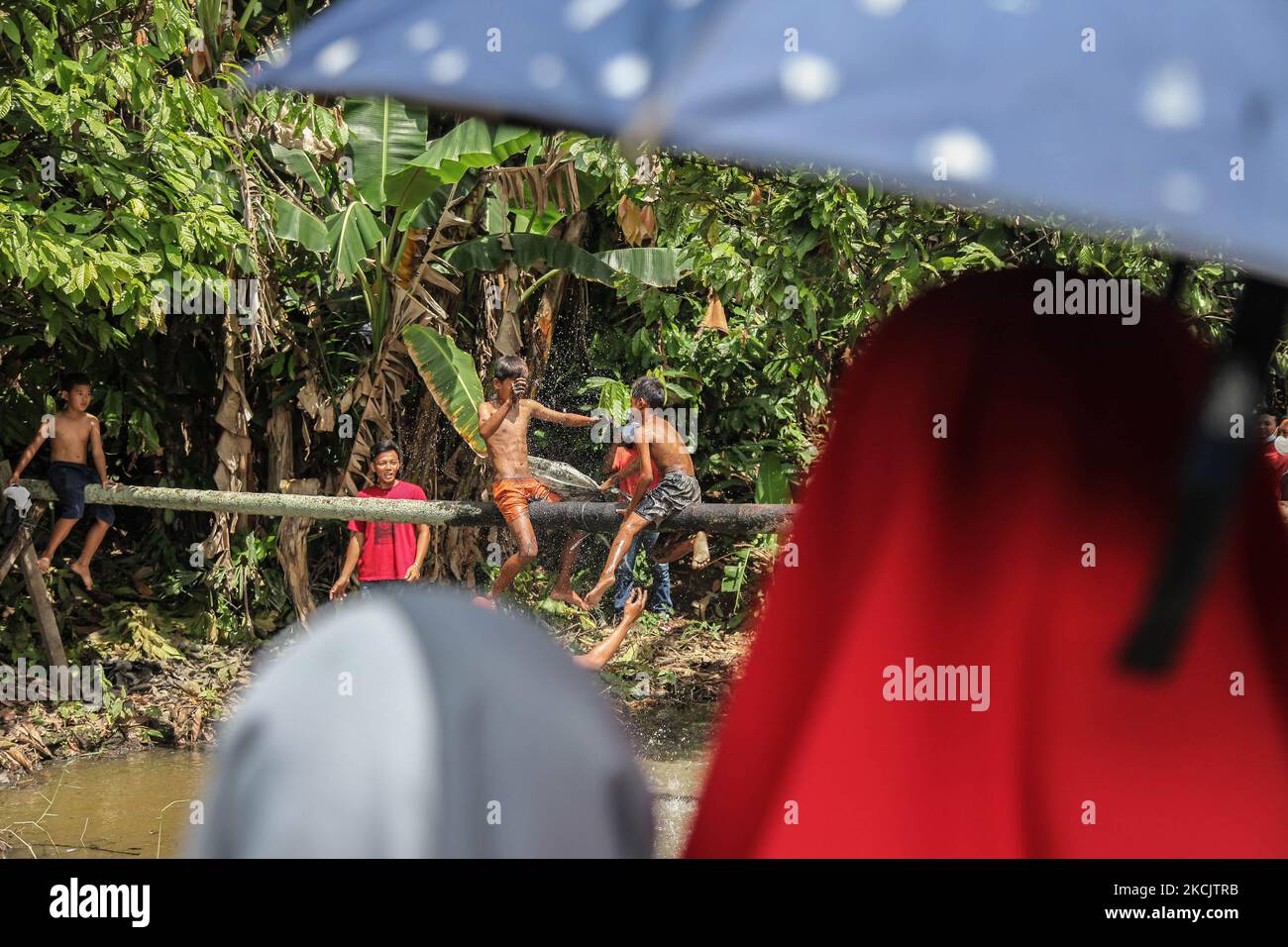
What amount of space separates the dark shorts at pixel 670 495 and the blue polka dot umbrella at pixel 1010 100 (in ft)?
20.0

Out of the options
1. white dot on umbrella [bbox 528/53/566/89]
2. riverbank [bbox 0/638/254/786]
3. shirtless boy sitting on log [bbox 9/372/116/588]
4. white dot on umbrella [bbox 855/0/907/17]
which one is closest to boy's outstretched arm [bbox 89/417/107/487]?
shirtless boy sitting on log [bbox 9/372/116/588]

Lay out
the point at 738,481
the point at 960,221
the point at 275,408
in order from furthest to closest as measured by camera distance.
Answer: the point at 738,481
the point at 275,408
the point at 960,221

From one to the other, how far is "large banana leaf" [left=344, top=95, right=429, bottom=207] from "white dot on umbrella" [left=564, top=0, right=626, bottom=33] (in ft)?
24.2

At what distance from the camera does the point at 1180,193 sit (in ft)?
2.75

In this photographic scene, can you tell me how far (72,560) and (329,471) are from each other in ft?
6.78

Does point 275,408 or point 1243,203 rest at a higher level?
point 275,408

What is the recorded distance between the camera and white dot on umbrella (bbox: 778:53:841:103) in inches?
33.5

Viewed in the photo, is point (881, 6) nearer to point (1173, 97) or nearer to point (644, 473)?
point (1173, 97)

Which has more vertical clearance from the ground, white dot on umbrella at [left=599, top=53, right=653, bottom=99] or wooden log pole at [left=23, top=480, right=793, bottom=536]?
white dot on umbrella at [left=599, top=53, right=653, bottom=99]

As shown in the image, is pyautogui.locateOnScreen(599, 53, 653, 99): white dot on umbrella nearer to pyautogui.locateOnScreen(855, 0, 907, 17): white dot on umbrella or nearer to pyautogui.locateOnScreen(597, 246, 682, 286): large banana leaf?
pyautogui.locateOnScreen(855, 0, 907, 17): white dot on umbrella

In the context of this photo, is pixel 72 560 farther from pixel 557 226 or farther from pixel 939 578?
pixel 939 578

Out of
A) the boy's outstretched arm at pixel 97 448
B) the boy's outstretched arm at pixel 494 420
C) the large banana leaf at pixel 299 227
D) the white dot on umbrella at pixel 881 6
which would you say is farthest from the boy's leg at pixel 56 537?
the white dot on umbrella at pixel 881 6

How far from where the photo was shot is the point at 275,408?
1011 cm
